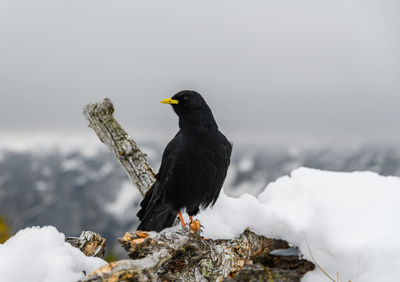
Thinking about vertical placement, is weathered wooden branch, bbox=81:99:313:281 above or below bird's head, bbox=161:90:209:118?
below

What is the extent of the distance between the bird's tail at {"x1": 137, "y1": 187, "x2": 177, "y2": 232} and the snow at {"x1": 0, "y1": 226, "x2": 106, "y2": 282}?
5.40 ft

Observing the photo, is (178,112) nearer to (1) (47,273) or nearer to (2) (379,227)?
(1) (47,273)

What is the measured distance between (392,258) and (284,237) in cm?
154

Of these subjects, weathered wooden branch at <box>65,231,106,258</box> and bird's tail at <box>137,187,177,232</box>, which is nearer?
weathered wooden branch at <box>65,231,106,258</box>

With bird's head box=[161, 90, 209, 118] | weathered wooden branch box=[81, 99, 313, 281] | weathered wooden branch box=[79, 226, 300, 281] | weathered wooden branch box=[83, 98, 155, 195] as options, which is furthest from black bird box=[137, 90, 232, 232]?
weathered wooden branch box=[83, 98, 155, 195]

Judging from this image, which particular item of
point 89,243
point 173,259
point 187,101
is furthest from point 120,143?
point 173,259

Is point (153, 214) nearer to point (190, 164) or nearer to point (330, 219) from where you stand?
point (190, 164)

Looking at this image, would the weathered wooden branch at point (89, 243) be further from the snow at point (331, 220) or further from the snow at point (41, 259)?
the snow at point (331, 220)

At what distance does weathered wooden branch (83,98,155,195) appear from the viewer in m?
5.77

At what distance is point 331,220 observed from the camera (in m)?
4.97

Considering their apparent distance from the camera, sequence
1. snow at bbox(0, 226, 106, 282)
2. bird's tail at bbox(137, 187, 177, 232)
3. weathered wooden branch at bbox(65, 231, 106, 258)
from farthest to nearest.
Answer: bird's tail at bbox(137, 187, 177, 232) < weathered wooden branch at bbox(65, 231, 106, 258) < snow at bbox(0, 226, 106, 282)

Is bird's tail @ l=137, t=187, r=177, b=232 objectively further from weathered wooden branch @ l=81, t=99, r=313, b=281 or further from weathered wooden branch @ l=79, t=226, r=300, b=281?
weathered wooden branch @ l=79, t=226, r=300, b=281

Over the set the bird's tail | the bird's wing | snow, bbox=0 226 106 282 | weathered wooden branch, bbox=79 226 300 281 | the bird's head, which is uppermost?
the bird's head

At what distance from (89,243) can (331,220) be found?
11.5 feet
